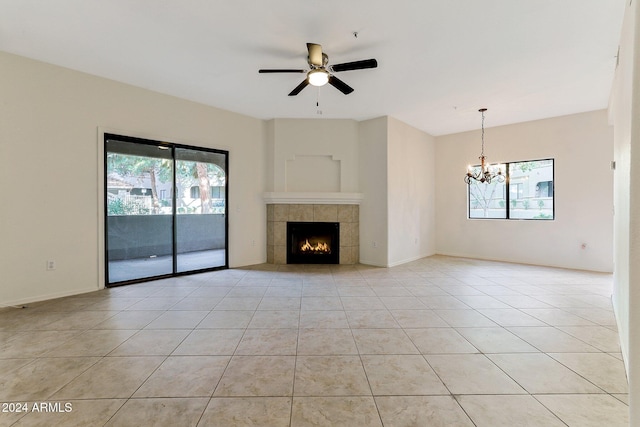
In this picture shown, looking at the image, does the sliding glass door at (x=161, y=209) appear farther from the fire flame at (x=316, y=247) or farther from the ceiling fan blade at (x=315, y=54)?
the ceiling fan blade at (x=315, y=54)

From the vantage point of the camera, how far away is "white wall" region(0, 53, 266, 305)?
3391 mm

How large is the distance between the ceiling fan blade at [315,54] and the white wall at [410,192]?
117 inches

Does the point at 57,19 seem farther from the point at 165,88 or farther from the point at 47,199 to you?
the point at 47,199

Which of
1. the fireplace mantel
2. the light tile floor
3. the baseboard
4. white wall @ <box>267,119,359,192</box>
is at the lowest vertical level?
the light tile floor

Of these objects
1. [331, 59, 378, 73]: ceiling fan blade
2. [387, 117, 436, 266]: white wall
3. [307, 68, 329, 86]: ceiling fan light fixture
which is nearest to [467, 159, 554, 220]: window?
[387, 117, 436, 266]: white wall

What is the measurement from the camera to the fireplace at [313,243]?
602 cm

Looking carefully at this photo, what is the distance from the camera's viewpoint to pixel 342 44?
Answer: 3.17m

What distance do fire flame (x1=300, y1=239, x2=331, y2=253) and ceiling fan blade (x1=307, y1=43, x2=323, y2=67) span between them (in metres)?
3.86

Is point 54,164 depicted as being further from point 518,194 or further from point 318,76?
point 518,194

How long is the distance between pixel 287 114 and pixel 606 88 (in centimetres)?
527

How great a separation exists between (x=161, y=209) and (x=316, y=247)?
122 inches

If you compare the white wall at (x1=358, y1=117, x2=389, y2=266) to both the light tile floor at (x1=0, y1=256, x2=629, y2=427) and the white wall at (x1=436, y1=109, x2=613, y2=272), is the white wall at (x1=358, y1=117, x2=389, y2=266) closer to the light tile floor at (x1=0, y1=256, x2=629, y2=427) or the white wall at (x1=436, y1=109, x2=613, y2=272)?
the light tile floor at (x1=0, y1=256, x2=629, y2=427)

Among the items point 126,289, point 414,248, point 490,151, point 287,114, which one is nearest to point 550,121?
point 490,151

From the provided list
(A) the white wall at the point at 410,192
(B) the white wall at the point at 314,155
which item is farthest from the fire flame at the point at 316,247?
(A) the white wall at the point at 410,192
